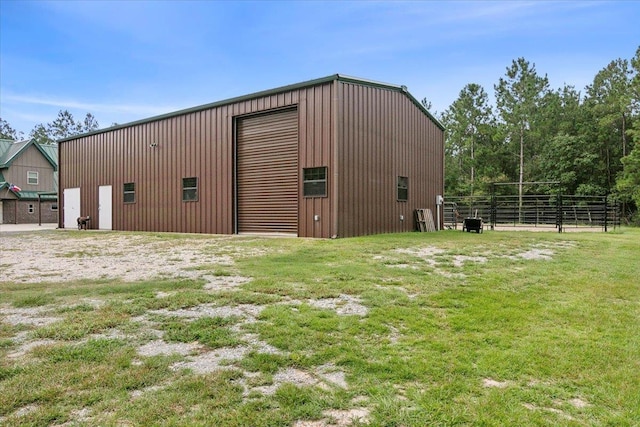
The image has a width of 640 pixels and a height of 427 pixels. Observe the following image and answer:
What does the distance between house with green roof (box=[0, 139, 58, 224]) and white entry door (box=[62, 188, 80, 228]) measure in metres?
9.79

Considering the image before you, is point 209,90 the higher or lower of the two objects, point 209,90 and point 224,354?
the higher

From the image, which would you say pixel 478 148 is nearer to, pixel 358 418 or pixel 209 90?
pixel 209 90

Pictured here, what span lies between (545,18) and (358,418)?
16248 millimetres

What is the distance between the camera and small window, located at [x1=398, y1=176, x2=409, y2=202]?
1310 cm

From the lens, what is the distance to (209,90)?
22750mm

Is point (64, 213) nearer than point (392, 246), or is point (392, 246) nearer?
point (392, 246)

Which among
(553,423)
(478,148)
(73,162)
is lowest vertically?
(553,423)

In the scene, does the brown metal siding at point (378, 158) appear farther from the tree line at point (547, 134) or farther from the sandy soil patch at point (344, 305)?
the tree line at point (547, 134)

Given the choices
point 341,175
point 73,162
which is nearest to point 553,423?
point 341,175

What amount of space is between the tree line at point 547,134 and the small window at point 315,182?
Result: 65.3 ft

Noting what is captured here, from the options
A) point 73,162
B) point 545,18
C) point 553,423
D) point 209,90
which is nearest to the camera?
point 553,423

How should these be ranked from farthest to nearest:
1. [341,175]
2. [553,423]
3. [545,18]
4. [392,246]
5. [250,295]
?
[545,18]
[341,175]
[392,246]
[250,295]
[553,423]

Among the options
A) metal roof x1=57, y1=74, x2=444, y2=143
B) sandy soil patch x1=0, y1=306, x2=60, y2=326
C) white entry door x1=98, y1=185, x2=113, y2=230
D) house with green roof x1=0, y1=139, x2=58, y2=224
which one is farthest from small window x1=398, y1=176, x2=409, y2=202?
house with green roof x1=0, y1=139, x2=58, y2=224

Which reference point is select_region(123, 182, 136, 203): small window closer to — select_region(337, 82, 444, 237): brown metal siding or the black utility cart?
select_region(337, 82, 444, 237): brown metal siding
